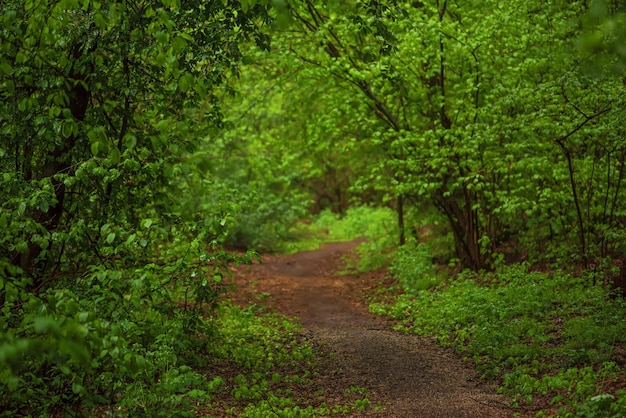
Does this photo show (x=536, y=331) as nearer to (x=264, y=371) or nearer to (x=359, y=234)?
(x=264, y=371)

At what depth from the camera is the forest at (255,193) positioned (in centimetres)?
455

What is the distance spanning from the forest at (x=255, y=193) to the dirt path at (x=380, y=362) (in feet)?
1.17

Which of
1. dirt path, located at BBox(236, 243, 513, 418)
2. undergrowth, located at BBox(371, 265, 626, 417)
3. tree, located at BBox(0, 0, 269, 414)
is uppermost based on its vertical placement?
tree, located at BBox(0, 0, 269, 414)

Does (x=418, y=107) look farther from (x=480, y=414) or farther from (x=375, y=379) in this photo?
(x=480, y=414)

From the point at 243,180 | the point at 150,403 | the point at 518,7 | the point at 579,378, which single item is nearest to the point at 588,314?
the point at 579,378

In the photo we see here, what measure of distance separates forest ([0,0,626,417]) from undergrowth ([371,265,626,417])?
32 millimetres

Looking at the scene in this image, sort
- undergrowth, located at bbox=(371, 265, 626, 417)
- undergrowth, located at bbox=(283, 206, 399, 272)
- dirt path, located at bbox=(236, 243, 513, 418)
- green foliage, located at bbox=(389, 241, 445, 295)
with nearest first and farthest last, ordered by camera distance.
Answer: undergrowth, located at bbox=(371, 265, 626, 417) → dirt path, located at bbox=(236, 243, 513, 418) → green foliage, located at bbox=(389, 241, 445, 295) → undergrowth, located at bbox=(283, 206, 399, 272)

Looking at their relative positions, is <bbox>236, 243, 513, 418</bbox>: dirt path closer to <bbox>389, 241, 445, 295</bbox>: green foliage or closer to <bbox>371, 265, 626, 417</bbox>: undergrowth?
<bbox>371, 265, 626, 417</bbox>: undergrowth

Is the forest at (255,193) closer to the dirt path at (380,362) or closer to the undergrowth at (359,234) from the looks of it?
the dirt path at (380,362)

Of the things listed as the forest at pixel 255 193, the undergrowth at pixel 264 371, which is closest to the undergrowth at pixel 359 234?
the forest at pixel 255 193

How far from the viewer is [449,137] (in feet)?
34.5

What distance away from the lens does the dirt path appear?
6078 millimetres

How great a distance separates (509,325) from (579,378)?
215cm

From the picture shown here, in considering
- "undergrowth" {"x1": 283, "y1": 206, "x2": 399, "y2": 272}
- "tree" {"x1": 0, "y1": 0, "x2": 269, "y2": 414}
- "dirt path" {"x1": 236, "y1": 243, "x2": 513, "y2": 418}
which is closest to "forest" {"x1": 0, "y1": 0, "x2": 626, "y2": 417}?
"tree" {"x1": 0, "y1": 0, "x2": 269, "y2": 414}
